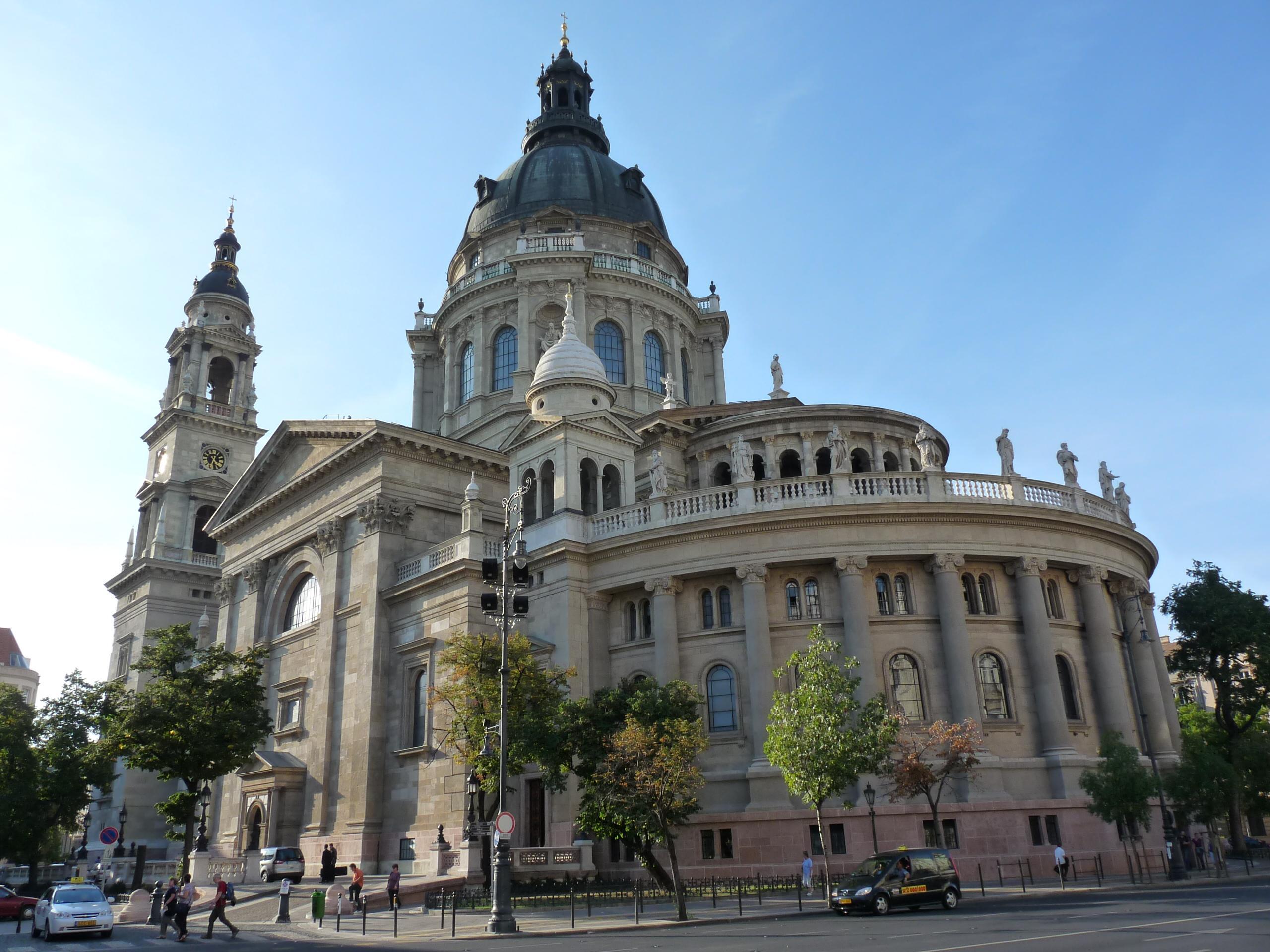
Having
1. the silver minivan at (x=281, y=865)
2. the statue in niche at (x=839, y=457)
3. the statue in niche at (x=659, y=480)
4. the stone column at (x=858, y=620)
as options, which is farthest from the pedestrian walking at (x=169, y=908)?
the statue in niche at (x=839, y=457)

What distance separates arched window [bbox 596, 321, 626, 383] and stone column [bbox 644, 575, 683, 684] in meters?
23.4

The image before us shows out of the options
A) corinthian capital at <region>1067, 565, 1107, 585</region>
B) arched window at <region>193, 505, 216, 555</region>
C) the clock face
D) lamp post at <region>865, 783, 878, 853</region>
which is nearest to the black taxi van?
lamp post at <region>865, 783, 878, 853</region>

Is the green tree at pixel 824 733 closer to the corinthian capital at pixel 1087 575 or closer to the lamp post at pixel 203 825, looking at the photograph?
the corinthian capital at pixel 1087 575

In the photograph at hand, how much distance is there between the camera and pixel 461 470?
4416cm

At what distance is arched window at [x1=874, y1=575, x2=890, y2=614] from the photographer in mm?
33438

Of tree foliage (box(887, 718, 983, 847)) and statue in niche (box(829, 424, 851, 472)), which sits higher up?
statue in niche (box(829, 424, 851, 472))

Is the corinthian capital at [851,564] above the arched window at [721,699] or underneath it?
above

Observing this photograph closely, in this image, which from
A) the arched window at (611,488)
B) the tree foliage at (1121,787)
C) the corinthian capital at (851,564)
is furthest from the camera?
the arched window at (611,488)

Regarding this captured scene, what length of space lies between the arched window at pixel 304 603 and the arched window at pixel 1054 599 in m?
29.6

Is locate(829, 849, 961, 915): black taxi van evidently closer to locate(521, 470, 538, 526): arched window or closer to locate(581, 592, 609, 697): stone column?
locate(581, 592, 609, 697): stone column

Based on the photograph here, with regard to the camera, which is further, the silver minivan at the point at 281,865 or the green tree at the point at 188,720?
the green tree at the point at 188,720

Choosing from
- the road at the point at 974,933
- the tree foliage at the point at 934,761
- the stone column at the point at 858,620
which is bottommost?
the road at the point at 974,933

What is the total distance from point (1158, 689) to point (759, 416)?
17.9 meters

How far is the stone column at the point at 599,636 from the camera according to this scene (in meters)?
35.6
